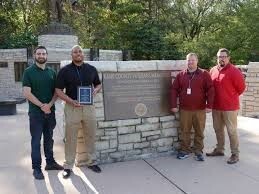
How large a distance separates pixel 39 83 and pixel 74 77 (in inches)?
18.2

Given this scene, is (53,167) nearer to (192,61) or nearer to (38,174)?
(38,174)

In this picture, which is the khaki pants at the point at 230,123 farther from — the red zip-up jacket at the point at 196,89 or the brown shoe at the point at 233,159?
the red zip-up jacket at the point at 196,89

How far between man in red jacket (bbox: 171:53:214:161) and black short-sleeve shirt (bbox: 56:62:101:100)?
4.80 ft

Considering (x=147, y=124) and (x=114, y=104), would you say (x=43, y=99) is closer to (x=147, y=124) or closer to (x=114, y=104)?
(x=114, y=104)

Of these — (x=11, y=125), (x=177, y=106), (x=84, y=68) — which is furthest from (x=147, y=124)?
(x=11, y=125)

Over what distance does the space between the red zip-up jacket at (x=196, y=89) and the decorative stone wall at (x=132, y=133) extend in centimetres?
42

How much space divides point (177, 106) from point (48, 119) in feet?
6.86

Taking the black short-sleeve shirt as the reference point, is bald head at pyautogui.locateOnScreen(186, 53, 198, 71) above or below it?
above

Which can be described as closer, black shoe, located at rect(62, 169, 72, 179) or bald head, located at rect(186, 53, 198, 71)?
black shoe, located at rect(62, 169, 72, 179)

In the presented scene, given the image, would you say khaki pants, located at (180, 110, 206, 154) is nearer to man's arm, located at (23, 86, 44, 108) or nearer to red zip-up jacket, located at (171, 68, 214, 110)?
red zip-up jacket, located at (171, 68, 214, 110)

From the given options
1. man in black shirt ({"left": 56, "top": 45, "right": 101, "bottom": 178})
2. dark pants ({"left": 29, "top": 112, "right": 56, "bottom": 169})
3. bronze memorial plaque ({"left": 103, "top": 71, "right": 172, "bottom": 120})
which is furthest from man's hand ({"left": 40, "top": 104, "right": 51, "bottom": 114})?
bronze memorial plaque ({"left": 103, "top": 71, "right": 172, "bottom": 120})

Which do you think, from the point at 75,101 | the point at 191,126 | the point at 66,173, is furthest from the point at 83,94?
the point at 191,126

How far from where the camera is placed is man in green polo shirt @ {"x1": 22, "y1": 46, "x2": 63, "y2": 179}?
17.2 ft

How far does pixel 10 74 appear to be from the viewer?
16594mm
